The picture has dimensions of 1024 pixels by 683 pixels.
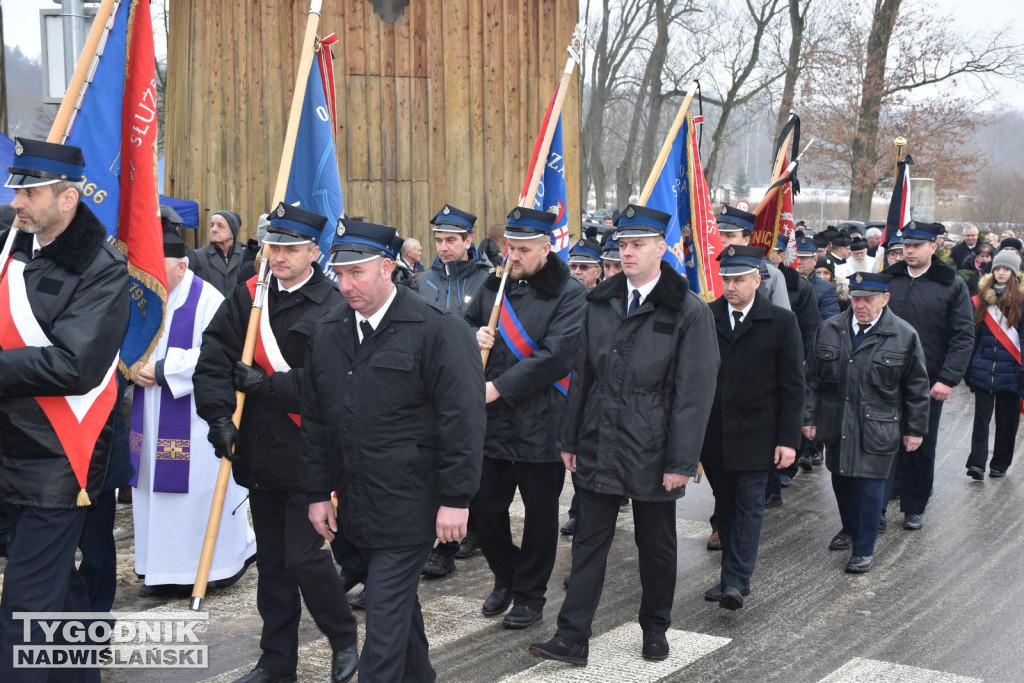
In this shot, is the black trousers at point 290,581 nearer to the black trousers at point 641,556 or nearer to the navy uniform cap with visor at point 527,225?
the black trousers at point 641,556

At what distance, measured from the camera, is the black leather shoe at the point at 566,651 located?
5590 millimetres

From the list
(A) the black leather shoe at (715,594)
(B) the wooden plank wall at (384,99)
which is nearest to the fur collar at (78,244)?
(A) the black leather shoe at (715,594)

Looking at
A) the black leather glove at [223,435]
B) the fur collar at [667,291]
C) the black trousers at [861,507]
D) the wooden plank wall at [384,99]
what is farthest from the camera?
the wooden plank wall at [384,99]

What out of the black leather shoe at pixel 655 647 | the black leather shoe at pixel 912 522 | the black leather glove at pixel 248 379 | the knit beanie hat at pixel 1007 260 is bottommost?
the black leather shoe at pixel 912 522

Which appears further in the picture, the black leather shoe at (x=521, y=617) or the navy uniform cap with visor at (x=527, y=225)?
the navy uniform cap with visor at (x=527, y=225)

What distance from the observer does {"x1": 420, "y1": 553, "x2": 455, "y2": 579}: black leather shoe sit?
7.12 m

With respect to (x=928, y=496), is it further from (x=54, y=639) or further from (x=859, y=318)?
(x=54, y=639)

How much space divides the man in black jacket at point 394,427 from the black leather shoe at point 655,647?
5.48ft

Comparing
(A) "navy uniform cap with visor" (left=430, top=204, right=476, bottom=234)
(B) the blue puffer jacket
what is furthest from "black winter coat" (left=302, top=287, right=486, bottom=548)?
(B) the blue puffer jacket

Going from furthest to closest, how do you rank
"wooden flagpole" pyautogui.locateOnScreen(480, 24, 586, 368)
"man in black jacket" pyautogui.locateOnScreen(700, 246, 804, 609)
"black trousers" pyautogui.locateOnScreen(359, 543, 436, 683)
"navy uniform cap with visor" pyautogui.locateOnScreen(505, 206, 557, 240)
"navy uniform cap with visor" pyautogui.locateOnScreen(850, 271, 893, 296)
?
"navy uniform cap with visor" pyautogui.locateOnScreen(850, 271, 893, 296), "wooden flagpole" pyautogui.locateOnScreen(480, 24, 586, 368), "man in black jacket" pyautogui.locateOnScreen(700, 246, 804, 609), "navy uniform cap with visor" pyautogui.locateOnScreen(505, 206, 557, 240), "black trousers" pyautogui.locateOnScreen(359, 543, 436, 683)

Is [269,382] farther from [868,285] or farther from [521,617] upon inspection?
[868,285]

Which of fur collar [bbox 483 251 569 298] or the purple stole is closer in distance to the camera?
fur collar [bbox 483 251 569 298]

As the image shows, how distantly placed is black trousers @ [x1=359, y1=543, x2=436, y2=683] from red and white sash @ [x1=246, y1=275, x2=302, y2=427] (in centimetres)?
109

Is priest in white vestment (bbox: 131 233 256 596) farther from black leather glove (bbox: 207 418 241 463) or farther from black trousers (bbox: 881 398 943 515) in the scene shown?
black trousers (bbox: 881 398 943 515)
